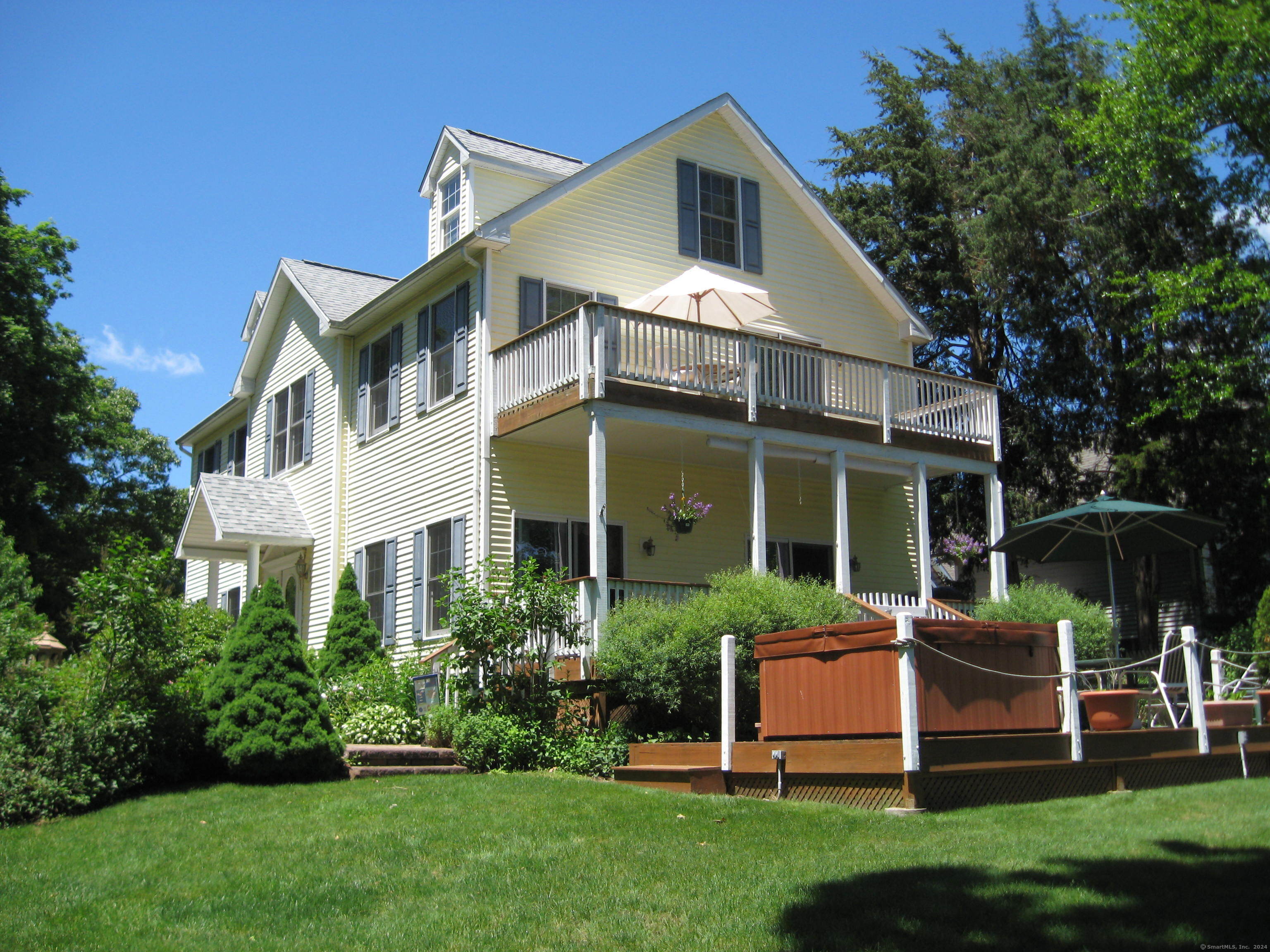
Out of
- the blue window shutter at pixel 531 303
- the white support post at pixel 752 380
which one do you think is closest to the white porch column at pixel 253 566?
the blue window shutter at pixel 531 303

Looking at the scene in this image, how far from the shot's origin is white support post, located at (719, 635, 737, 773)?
9711 mm

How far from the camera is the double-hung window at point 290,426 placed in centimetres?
2094

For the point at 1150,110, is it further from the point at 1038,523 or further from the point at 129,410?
the point at 129,410

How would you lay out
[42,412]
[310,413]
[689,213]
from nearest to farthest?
1. [689,213]
2. [310,413]
3. [42,412]

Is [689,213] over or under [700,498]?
over

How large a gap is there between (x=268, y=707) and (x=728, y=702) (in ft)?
14.1

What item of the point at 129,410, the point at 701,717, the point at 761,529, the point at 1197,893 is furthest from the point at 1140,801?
the point at 129,410

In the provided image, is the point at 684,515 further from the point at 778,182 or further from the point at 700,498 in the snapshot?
the point at 778,182

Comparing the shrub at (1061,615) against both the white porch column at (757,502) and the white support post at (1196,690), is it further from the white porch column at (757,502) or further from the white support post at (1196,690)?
the white support post at (1196,690)

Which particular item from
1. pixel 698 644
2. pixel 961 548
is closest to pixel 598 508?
pixel 698 644

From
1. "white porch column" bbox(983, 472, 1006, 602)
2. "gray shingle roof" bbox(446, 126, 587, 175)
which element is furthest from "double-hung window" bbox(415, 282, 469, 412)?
"white porch column" bbox(983, 472, 1006, 602)

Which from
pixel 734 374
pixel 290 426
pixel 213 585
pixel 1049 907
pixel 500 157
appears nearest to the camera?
pixel 1049 907

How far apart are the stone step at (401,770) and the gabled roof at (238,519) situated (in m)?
8.48

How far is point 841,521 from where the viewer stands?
15859 millimetres
